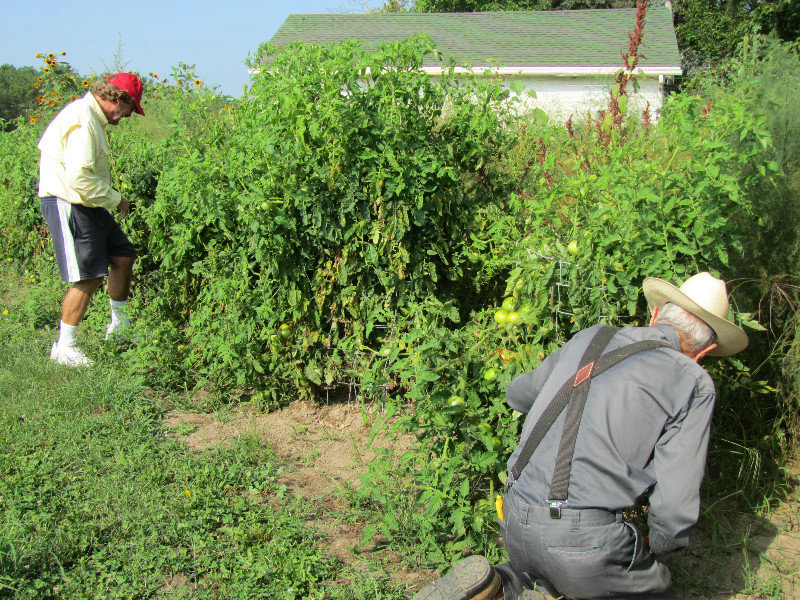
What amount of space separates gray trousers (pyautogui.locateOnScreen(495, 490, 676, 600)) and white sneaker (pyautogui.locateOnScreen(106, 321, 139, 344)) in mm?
3576

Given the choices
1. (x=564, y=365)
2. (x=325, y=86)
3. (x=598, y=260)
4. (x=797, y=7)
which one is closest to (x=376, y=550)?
(x=564, y=365)

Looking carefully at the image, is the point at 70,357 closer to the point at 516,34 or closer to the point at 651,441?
the point at 651,441

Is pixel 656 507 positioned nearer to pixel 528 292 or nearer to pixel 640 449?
pixel 640 449

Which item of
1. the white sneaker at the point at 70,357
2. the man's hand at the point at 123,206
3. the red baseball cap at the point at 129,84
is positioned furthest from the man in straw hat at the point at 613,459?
the red baseball cap at the point at 129,84

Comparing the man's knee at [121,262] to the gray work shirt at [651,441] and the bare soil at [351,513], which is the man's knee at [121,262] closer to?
the bare soil at [351,513]

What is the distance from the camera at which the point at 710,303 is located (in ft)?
8.58

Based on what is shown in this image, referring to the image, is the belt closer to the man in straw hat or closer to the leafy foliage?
the man in straw hat

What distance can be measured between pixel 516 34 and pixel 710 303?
19.3 metres

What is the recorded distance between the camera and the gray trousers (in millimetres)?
2436

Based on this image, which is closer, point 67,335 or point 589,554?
point 589,554

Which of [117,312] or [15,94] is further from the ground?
[15,94]

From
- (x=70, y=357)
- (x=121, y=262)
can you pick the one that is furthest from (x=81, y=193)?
(x=70, y=357)

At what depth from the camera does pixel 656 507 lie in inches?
94.6

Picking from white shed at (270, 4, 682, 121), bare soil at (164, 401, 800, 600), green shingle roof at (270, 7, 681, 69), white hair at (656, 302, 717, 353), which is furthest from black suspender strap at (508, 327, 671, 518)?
green shingle roof at (270, 7, 681, 69)
